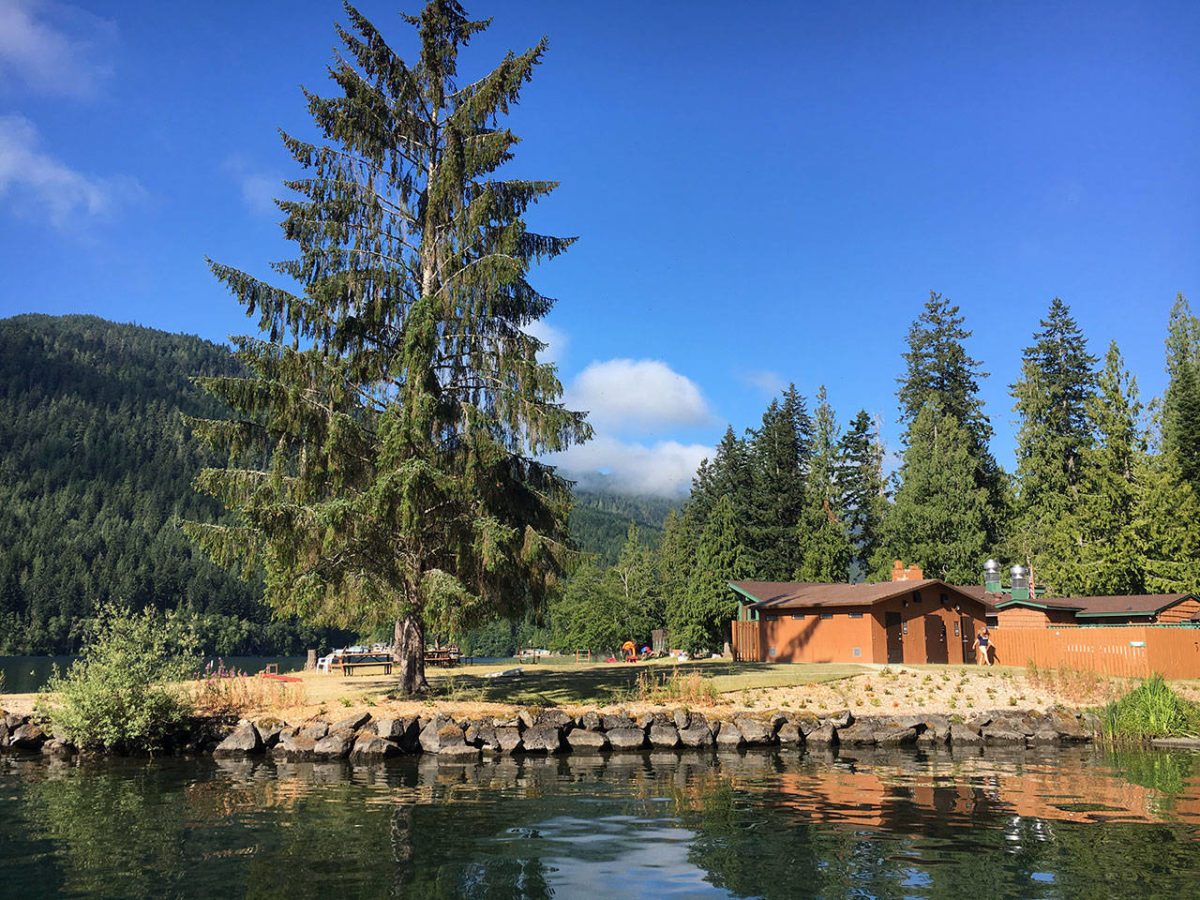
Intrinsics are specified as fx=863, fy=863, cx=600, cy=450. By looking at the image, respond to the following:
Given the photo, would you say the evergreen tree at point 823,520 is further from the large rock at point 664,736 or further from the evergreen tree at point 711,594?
the large rock at point 664,736

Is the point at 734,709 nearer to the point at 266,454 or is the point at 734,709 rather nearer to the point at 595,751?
the point at 595,751

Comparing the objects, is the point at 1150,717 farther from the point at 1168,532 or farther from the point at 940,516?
the point at 940,516

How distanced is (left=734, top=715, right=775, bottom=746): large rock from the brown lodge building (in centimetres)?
1878

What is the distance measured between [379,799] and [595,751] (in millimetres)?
7357

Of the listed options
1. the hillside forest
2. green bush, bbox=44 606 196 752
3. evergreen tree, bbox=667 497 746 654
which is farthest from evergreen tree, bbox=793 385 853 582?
green bush, bbox=44 606 196 752

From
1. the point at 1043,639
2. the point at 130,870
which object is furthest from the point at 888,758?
the point at 1043,639

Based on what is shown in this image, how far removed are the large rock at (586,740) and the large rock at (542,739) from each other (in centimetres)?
28

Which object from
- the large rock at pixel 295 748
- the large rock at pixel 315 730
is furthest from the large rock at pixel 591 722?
the large rock at pixel 295 748

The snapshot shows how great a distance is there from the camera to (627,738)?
69.4ft

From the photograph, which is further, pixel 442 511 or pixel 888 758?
pixel 442 511

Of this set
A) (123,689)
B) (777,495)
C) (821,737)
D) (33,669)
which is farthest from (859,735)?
(33,669)

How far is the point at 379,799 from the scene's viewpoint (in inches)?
574

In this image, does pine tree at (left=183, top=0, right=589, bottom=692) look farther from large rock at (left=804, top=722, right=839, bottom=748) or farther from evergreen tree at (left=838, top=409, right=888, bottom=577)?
evergreen tree at (left=838, top=409, right=888, bottom=577)

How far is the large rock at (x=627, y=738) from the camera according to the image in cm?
2105
